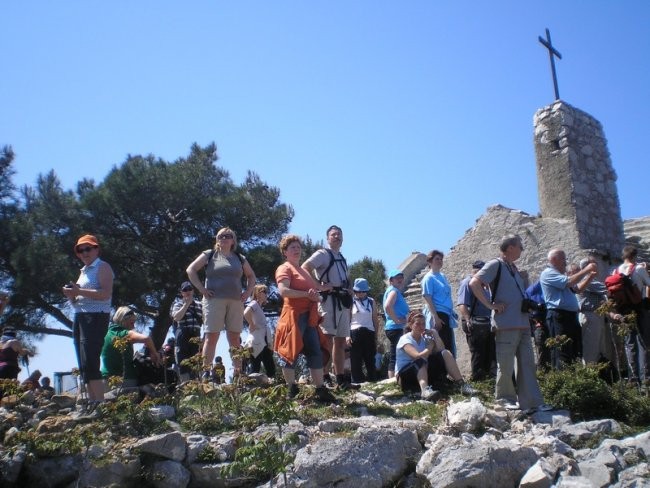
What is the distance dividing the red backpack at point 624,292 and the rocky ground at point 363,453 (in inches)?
82.1

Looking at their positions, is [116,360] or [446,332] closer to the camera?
[116,360]

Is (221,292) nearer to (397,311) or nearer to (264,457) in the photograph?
(397,311)

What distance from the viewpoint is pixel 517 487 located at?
15.9 ft

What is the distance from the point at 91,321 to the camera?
6.36 metres

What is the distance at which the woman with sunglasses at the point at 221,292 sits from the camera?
714cm

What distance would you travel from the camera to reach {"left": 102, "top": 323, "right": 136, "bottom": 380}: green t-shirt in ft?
23.8

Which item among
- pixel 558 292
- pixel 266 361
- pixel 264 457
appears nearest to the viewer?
pixel 264 457

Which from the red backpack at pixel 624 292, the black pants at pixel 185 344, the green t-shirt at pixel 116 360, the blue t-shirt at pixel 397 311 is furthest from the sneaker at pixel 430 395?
the green t-shirt at pixel 116 360

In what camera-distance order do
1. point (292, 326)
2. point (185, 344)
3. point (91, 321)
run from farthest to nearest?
point (185, 344)
point (292, 326)
point (91, 321)

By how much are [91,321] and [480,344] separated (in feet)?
13.7

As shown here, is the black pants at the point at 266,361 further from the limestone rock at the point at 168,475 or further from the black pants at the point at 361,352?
the limestone rock at the point at 168,475

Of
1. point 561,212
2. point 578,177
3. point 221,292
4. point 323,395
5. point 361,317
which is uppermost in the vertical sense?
point 578,177

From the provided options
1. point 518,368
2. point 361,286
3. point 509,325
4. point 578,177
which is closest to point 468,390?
point 518,368

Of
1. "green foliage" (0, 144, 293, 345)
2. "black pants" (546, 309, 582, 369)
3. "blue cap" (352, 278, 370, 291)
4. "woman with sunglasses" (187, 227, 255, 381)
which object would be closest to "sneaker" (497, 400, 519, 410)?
"black pants" (546, 309, 582, 369)
